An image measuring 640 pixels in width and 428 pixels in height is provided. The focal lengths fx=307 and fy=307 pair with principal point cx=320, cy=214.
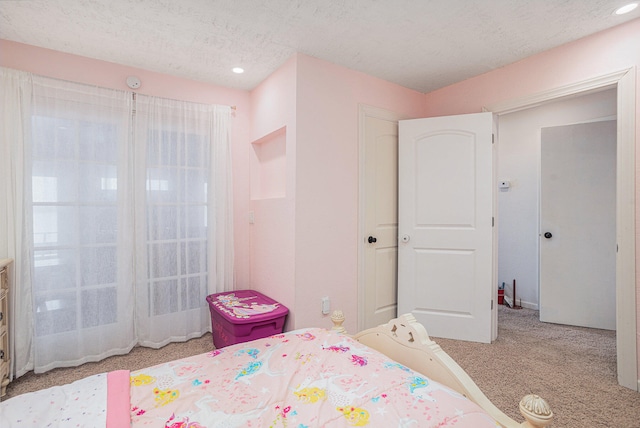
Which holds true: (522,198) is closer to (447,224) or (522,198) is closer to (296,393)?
(447,224)

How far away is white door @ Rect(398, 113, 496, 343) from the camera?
2725 millimetres

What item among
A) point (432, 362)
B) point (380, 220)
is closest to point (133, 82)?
point (380, 220)

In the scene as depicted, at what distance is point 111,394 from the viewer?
3.35 ft

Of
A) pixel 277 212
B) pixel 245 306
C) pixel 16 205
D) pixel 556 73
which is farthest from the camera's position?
pixel 277 212

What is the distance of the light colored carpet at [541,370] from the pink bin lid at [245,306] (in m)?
0.43

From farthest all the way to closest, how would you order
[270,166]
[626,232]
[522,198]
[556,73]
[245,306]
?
[522,198], [270,166], [245,306], [556,73], [626,232]

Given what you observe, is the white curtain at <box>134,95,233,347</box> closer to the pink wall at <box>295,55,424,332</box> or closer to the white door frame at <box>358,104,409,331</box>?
the pink wall at <box>295,55,424,332</box>

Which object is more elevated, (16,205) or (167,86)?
(167,86)

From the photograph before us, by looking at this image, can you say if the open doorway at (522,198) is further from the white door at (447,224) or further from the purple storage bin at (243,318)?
the purple storage bin at (243,318)

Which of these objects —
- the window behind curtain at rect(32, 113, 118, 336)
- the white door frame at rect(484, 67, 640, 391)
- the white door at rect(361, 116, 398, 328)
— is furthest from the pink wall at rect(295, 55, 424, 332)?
the white door frame at rect(484, 67, 640, 391)

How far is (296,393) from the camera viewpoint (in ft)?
3.50

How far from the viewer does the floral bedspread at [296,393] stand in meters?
0.92

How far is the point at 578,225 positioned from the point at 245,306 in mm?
3456

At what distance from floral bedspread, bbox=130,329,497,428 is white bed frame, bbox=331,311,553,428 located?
0.08 metres
